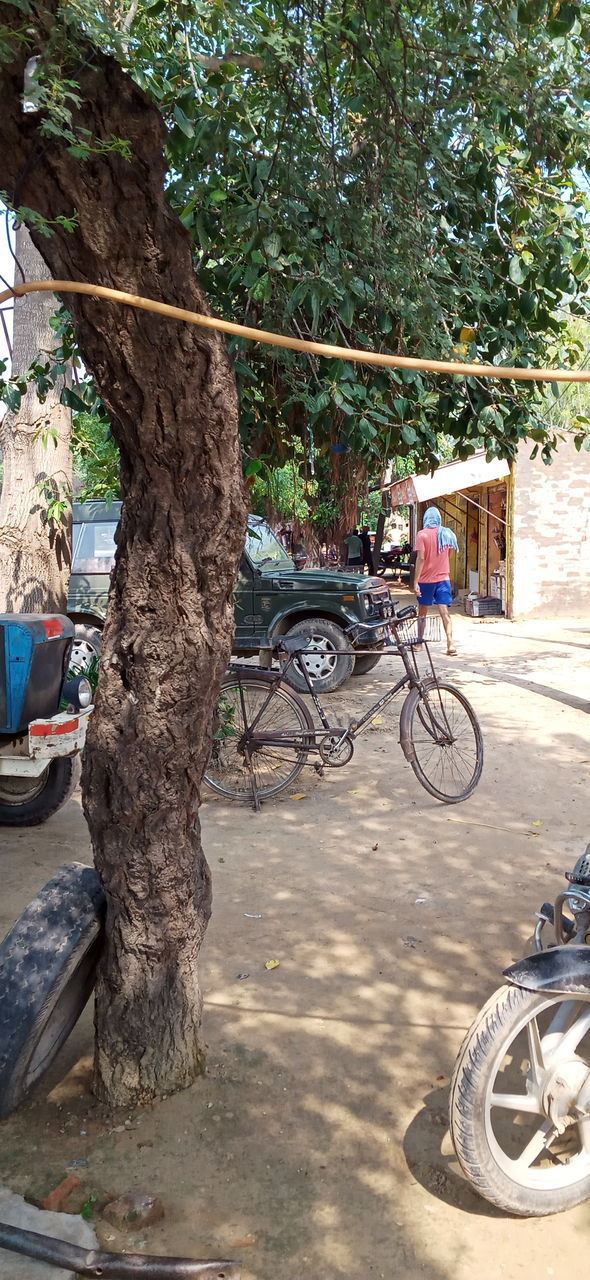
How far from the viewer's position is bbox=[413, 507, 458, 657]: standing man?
11547mm

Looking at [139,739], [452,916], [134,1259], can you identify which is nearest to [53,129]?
[139,739]

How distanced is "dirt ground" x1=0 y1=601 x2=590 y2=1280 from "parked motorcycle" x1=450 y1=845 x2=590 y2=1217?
12cm

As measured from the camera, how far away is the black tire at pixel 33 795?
572cm

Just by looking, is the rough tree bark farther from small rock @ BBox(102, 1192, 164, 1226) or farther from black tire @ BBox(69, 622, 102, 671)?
black tire @ BBox(69, 622, 102, 671)

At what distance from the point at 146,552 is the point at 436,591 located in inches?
371

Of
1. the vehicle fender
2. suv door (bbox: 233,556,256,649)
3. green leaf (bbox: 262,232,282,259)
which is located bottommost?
the vehicle fender

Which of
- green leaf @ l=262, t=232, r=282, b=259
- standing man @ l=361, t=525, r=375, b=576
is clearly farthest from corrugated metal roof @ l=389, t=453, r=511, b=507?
green leaf @ l=262, t=232, r=282, b=259

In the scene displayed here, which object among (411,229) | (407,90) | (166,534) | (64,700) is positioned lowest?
(64,700)

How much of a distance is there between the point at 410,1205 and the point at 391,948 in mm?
1546

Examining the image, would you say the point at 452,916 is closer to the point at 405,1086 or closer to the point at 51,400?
the point at 405,1086

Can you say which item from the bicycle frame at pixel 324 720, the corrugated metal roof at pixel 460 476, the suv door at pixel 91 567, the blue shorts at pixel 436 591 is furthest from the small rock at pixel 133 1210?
the corrugated metal roof at pixel 460 476

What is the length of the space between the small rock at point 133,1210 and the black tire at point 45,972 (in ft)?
1.63

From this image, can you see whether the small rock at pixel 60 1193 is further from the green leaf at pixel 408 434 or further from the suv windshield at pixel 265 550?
the suv windshield at pixel 265 550

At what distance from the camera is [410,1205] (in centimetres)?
250
